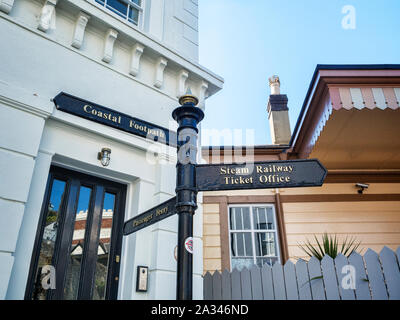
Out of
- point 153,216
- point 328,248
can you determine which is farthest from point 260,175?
point 328,248

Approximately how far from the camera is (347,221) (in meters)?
7.87

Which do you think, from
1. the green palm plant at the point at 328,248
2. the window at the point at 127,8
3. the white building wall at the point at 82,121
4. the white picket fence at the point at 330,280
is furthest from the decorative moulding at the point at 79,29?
the green palm plant at the point at 328,248

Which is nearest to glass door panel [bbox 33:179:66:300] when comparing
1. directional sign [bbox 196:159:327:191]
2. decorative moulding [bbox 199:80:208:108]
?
directional sign [bbox 196:159:327:191]

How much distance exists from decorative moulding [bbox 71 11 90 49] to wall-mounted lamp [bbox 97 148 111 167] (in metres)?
1.40

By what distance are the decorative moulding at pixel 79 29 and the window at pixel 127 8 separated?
1074 mm

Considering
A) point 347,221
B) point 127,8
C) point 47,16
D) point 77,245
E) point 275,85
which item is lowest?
point 77,245

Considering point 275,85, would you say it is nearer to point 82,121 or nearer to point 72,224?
point 82,121

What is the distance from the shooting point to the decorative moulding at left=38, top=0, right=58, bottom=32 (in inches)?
153

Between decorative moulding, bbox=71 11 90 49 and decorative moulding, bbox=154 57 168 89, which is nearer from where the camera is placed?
decorative moulding, bbox=71 11 90 49

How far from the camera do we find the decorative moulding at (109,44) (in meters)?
4.38

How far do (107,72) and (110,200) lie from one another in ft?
5.70

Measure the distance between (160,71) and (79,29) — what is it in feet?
4.13

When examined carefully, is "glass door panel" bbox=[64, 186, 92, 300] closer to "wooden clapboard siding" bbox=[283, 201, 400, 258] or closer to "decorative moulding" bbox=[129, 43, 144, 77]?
"decorative moulding" bbox=[129, 43, 144, 77]

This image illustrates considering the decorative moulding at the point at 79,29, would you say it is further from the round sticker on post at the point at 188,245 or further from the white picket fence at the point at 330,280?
the white picket fence at the point at 330,280
